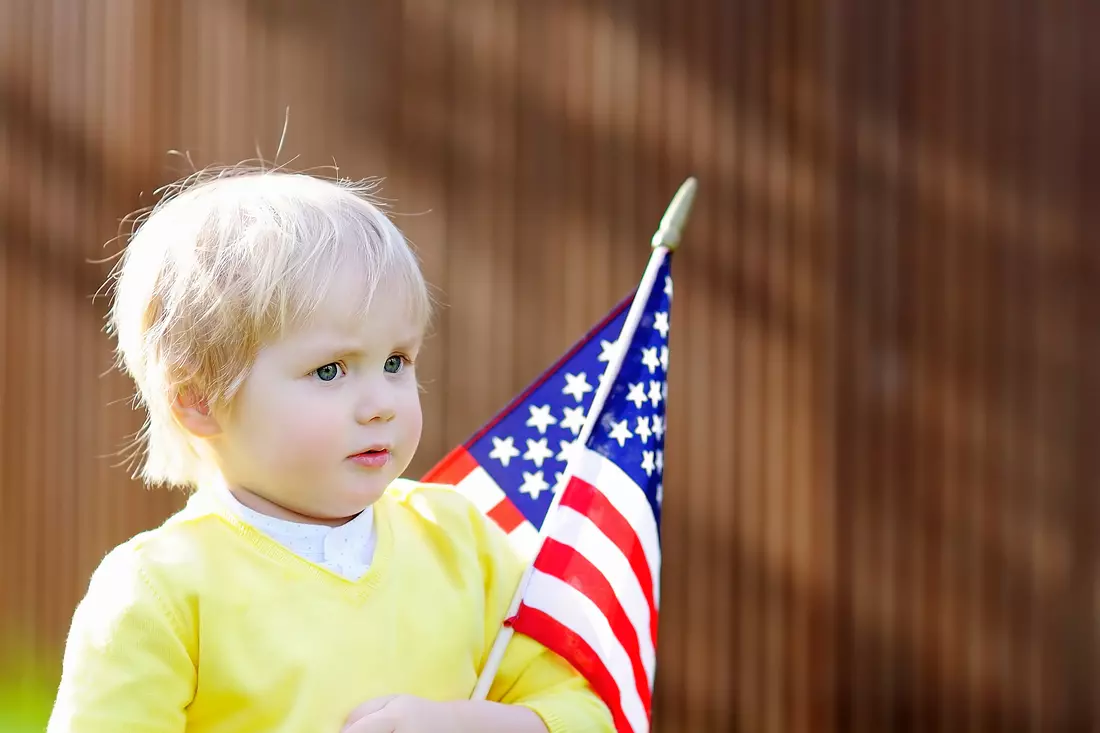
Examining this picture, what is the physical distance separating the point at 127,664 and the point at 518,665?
43 centimetres

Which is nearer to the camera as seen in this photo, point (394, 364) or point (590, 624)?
point (394, 364)

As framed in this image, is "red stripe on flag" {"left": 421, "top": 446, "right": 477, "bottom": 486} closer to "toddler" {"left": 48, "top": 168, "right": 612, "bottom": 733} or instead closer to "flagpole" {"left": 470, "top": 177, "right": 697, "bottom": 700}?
"flagpole" {"left": 470, "top": 177, "right": 697, "bottom": 700}

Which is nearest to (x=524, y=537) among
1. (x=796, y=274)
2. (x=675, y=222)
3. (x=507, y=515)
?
(x=507, y=515)

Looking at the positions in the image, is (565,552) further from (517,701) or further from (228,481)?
(228,481)

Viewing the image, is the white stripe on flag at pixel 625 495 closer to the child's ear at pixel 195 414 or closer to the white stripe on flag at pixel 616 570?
the white stripe on flag at pixel 616 570

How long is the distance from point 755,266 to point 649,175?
30 cm

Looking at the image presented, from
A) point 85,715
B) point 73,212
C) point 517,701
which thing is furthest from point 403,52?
point 85,715

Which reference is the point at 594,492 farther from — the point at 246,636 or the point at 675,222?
the point at 246,636

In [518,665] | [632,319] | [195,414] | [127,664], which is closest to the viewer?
[127,664]

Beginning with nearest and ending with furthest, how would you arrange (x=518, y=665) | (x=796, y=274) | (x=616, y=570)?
1. (x=518, y=665)
2. (x=616, y=570)
3. (x=796, y=274)

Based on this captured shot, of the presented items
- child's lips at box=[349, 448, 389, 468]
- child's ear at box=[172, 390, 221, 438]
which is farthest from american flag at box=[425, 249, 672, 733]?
child's ear at box=[172, 390, 221, 438]

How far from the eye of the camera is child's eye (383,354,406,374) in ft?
3.62

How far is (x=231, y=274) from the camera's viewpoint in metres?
1.04

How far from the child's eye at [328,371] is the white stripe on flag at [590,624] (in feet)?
1.20
